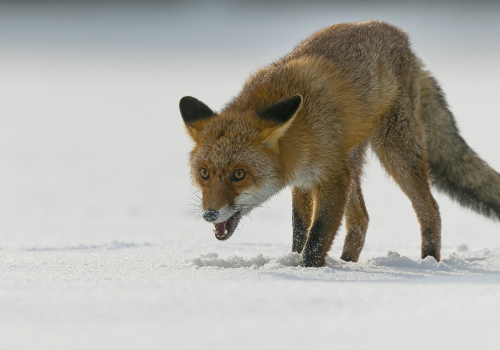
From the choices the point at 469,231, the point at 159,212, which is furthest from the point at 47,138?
the point at 469,231

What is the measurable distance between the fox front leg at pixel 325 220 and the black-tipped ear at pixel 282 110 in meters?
0.66

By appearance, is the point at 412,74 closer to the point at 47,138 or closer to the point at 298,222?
the point at 298,222

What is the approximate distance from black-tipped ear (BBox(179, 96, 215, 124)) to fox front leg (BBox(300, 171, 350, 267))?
1.11 metres

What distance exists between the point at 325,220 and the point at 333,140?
0.66 metres

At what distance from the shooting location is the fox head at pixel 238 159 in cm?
425

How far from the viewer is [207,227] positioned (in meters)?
8.04

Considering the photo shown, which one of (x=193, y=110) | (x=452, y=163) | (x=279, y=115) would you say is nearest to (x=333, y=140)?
(x=279, y=115)

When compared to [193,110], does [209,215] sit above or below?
below

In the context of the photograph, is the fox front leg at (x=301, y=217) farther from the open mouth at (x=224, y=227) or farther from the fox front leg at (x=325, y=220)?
the open mouth at (x=224, y=227)

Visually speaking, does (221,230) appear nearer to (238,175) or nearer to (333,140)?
(238,175)

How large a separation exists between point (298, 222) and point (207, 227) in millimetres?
2848

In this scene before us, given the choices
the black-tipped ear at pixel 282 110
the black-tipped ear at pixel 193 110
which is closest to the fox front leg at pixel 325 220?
the black-tipped ear at pixel 282 110

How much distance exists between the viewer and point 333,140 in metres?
4.79

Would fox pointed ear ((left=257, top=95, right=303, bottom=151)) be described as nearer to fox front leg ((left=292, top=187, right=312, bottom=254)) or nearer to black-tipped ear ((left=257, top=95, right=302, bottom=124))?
black-tipped ear ((left=257, top=95, right=302, bottom=124))
